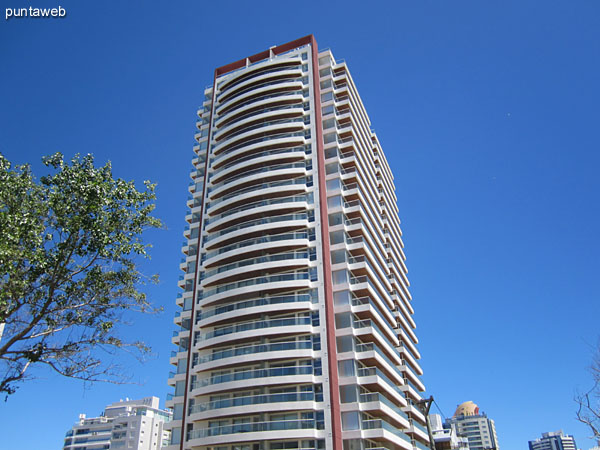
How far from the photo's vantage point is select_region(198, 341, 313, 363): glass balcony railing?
144ft

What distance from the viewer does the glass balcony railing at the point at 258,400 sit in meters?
41.2

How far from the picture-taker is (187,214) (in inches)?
2376

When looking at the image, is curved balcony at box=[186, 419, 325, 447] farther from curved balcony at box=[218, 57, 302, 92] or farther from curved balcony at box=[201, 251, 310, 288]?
curved balcony at box=[218, 57, 302, 92]

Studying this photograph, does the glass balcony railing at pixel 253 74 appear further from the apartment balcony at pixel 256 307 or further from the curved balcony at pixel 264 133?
the apartment balcony at pixel 256 307

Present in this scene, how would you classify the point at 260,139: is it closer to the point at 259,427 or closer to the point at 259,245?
the point at 259,245

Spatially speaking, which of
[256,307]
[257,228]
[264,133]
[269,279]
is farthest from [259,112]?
[256,307]

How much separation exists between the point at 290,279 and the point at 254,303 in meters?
4.10

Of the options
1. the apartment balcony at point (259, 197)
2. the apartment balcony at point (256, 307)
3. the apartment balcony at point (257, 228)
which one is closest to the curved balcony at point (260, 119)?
the apartment balcony at point (259, 197)

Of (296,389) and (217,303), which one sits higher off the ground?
(217,303)

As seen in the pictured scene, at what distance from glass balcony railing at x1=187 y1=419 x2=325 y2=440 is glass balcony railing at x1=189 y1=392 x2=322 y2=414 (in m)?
1.61

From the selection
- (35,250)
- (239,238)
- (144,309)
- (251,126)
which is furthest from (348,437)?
(251,126)

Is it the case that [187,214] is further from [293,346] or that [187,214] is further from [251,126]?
[293,346]

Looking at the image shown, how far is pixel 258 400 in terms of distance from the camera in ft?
137

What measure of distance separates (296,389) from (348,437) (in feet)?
18.8
